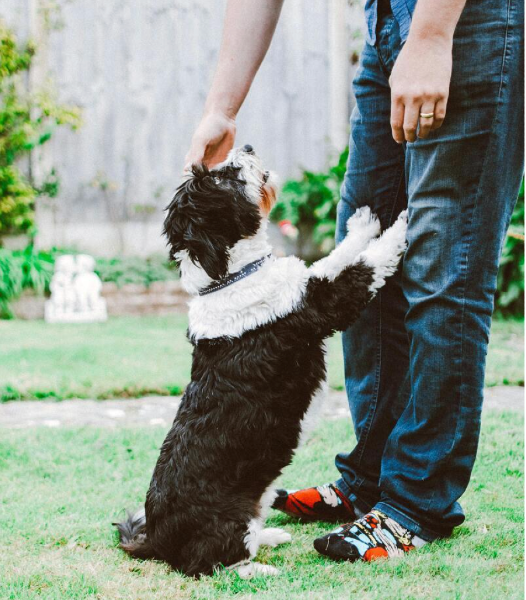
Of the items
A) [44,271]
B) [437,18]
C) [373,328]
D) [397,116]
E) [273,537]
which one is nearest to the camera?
[437,18]

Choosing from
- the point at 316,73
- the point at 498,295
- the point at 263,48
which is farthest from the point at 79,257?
the point at 263,48

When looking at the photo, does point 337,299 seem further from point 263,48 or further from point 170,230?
point 263,48

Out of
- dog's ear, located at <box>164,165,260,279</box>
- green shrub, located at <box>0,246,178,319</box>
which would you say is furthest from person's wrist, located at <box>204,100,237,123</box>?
green shrub, located at <box>0,246,178,319</box>

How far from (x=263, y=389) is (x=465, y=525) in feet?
2.71

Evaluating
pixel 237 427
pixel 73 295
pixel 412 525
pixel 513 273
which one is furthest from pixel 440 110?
pixel 73 295

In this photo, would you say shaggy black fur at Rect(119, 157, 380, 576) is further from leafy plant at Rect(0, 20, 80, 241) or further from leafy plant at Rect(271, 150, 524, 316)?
leafy plant at Rect(0, 20, 80, 241)

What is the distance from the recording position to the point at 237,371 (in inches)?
85.6

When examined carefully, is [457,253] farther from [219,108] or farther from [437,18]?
[219,108]

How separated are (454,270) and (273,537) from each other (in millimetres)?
1030

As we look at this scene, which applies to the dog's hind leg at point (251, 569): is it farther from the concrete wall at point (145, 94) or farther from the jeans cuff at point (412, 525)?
the concrete wall at point (145, 94)

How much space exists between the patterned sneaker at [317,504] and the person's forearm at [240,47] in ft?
4.55

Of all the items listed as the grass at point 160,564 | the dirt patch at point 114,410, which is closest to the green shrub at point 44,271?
the dirt patch at point 114,410

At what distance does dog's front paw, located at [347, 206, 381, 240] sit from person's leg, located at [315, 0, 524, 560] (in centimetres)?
25

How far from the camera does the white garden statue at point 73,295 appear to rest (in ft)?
21.9
